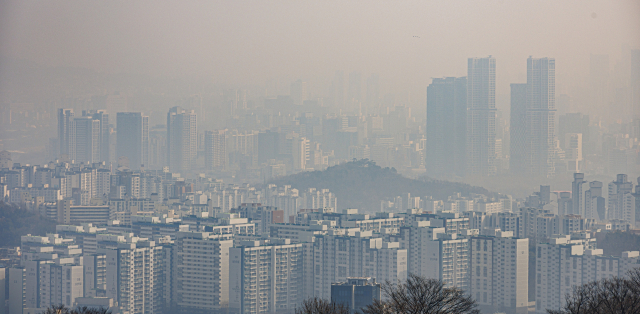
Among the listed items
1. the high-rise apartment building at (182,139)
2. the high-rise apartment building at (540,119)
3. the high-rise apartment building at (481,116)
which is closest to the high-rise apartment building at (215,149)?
the high-rise apartment building at (182,139)

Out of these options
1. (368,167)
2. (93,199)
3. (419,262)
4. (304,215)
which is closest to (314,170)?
(368,167)

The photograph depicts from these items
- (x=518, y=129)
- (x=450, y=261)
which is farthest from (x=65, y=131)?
A: (x=450, y=261)

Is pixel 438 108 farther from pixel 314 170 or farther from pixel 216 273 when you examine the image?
pixel 216 273

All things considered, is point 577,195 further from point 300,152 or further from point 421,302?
point 421,302

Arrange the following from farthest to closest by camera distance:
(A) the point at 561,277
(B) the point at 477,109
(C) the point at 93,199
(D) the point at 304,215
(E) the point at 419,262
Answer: (B) the point at 477,109 → (C) the point at 93,199 → (D) the point at 304,215 → (E) the point at 419,262 → (A) the point at 561,277

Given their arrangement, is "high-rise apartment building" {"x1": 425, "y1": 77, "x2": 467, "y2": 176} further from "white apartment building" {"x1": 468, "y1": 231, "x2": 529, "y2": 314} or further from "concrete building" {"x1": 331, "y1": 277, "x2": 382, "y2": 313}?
"concrete building" {"x1": 331, "y1": 277, "x2": 382, "y2": 313}

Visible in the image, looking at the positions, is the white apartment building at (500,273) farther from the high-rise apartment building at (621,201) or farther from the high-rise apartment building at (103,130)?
the high-rise apartment building at (103,130)

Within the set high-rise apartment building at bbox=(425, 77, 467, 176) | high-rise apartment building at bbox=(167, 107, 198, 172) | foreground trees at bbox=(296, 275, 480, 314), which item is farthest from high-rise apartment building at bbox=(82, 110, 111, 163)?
foreground trees at bbox=(296, 275, 480, 314)
